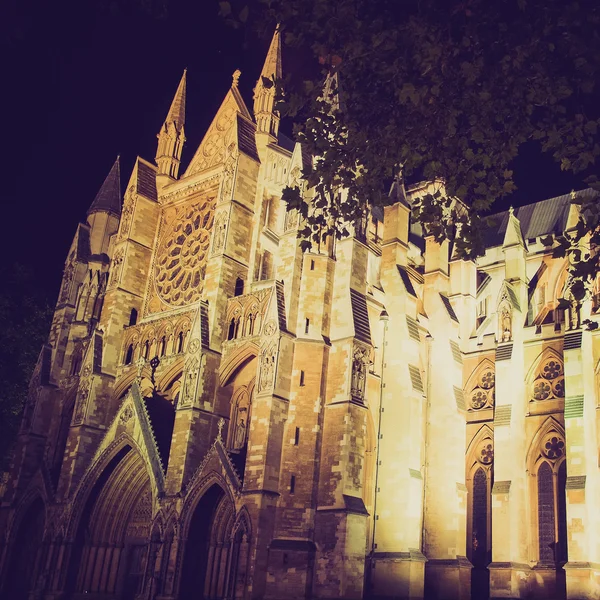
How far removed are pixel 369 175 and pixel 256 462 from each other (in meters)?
11.0

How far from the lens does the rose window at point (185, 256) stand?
29.0 metres

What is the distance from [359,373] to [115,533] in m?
10.7

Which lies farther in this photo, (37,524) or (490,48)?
(37,524)

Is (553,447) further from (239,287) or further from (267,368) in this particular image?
(239,287)

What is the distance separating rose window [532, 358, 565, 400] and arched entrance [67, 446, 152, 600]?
47.5ft

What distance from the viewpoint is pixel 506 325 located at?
26.8 m

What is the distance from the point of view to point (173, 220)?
31500 millimetres

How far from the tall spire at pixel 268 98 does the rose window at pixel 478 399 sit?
13288 mm

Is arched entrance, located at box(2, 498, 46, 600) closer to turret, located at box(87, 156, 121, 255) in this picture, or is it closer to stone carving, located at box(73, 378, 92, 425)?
stone carving, located at box(73, 378, 92, 425)

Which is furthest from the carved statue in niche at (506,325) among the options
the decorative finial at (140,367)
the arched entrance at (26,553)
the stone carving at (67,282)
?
the stone carving at (67,282)

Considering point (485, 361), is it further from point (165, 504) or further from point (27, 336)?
point (27, 336)

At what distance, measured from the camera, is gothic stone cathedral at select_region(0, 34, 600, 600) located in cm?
2186

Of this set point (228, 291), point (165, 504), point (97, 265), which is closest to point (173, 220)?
point (97, 265)

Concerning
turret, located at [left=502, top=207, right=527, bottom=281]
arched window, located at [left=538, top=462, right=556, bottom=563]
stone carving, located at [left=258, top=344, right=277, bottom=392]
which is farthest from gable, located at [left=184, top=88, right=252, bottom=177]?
arched window, located at [left=538, top=462, right=556, bottom=563]
